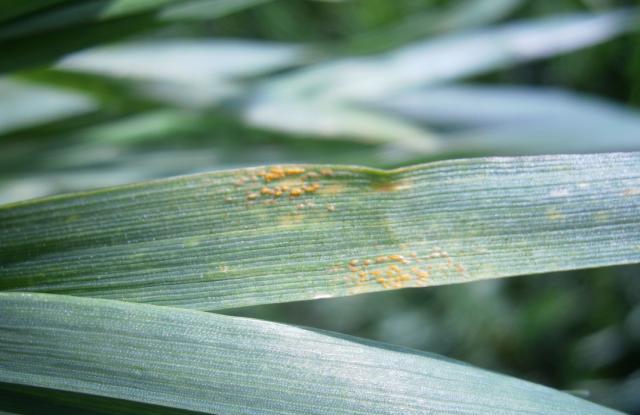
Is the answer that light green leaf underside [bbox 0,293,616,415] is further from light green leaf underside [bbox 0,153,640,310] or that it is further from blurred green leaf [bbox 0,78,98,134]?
blurred green leaf [bbox 0,78,98,134]

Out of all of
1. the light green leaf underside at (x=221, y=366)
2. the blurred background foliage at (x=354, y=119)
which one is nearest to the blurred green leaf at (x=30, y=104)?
the blurred background foliage at (x=354, y=119)

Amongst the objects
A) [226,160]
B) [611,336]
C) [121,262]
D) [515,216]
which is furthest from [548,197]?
[611,336]

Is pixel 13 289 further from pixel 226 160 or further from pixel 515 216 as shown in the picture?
pixel 226 160

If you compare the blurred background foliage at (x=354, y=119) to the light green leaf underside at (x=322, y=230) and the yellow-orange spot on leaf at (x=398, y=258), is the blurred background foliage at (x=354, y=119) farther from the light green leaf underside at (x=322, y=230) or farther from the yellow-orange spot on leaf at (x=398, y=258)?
the yellow-orange spot on leaf at (x=398, y=258)

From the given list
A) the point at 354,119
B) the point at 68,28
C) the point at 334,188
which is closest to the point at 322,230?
the point at 334,188

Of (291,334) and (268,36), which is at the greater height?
(268,36)
